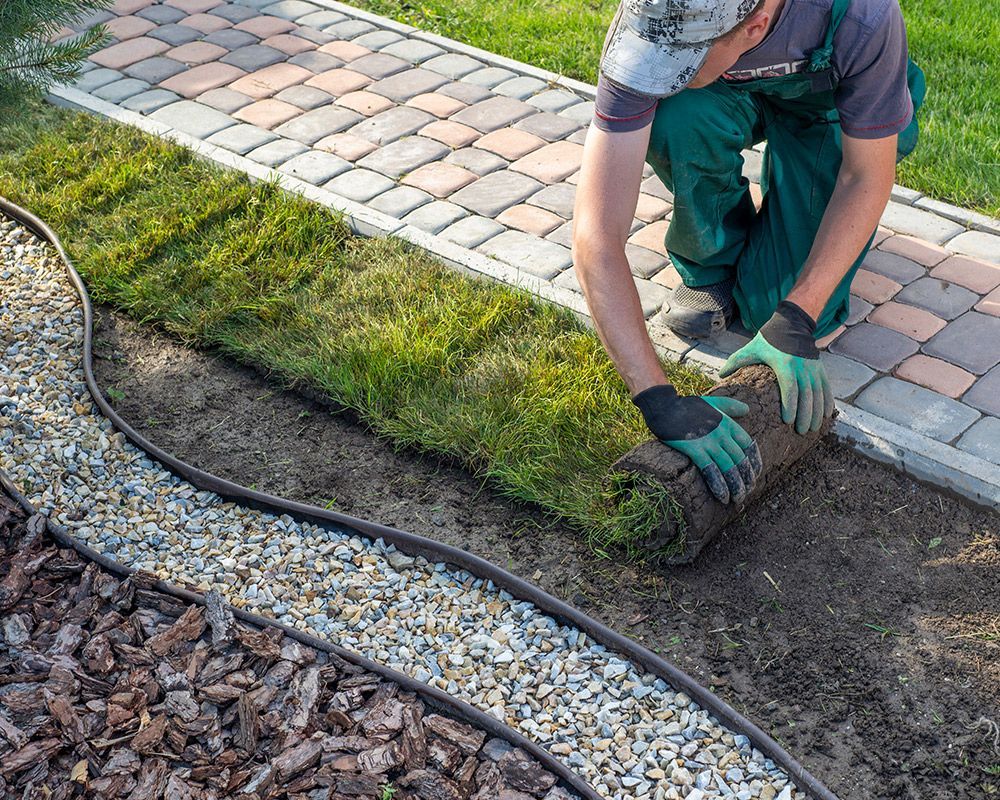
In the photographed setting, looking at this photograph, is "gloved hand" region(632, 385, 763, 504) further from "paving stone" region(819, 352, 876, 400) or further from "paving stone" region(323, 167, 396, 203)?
"paving stone" region(323, 167, 396, 203)

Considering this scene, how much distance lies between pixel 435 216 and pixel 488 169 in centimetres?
51

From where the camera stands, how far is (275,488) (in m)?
3.82

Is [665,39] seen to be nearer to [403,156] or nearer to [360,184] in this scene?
[360,184]

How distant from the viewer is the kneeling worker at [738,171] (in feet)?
10.9

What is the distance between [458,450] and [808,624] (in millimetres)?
1301

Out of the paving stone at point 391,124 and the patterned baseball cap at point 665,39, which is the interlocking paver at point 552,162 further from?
the patterned baseball cap at point 665,39

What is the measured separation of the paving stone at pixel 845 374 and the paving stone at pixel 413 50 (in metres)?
3.30

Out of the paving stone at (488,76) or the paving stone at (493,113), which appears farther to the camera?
the paving stone at (488,76)

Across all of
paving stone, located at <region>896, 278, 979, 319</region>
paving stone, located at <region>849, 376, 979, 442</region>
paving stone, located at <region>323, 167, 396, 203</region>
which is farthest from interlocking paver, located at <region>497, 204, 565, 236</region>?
paving stone, located at <region>849, 376, 979, 442</region>

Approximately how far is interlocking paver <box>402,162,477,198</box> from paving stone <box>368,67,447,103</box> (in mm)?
771

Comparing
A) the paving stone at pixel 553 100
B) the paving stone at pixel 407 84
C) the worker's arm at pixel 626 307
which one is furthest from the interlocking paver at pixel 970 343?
the paving stone at pixel 407 84

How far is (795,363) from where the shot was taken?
3590 mm

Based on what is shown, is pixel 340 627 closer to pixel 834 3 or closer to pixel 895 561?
pixel 895 561

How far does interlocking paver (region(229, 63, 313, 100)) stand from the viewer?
19.8 feet
